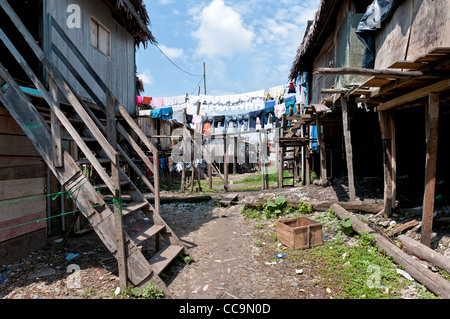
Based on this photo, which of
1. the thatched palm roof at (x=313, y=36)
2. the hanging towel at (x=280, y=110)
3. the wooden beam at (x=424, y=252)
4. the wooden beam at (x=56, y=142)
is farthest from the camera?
the hanging towel at (x=280, y=110)

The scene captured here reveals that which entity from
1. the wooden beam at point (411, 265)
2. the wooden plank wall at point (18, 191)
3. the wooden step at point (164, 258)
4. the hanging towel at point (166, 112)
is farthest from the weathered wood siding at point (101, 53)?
the hanging towel at point (166, 112)

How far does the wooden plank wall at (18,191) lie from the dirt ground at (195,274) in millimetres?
288

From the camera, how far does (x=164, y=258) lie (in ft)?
13.0

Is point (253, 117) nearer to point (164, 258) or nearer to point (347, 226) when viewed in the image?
point (347, 226)

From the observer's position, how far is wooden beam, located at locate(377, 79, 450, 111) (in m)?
4.14

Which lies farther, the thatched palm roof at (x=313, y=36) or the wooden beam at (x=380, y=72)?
the thatched palm roof at (x=313, y=36)

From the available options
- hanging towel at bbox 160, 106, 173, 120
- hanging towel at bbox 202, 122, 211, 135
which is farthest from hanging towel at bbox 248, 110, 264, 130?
hanging towel at bbox 160, 106, 173, 120

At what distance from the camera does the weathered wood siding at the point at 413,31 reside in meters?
4.25

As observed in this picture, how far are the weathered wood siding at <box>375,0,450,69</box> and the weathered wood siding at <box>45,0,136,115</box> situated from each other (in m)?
6.75

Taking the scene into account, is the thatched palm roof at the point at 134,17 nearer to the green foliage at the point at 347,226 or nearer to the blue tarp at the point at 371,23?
the blue tarp at the point at 371,23

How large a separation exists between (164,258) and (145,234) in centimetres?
50

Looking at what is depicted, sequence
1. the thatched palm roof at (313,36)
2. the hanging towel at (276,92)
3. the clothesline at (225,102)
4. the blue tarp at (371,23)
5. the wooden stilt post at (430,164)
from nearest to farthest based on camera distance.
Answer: the wooden stilt post at (430,164), the blue tarp at (371,23), the thatched palm roof at (313,36), the hanging towel at (276,92), the clothesline at (225,102)

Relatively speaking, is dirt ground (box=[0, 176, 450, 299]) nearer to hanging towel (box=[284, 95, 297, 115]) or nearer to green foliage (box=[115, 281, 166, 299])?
green foliage (box=[115, 281, 166, 299])

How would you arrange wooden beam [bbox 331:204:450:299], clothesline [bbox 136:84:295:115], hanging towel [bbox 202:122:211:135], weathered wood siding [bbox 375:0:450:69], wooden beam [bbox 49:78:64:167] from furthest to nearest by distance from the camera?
hanging towel [bbox 202:122:211:135], clothesline [bbox 136:84:295:115], weathered wood siding [bbox 375:0:450:69], wooden beam [bbox 49:78:64:167], wooden beam [bbox 331:204:450:299]
